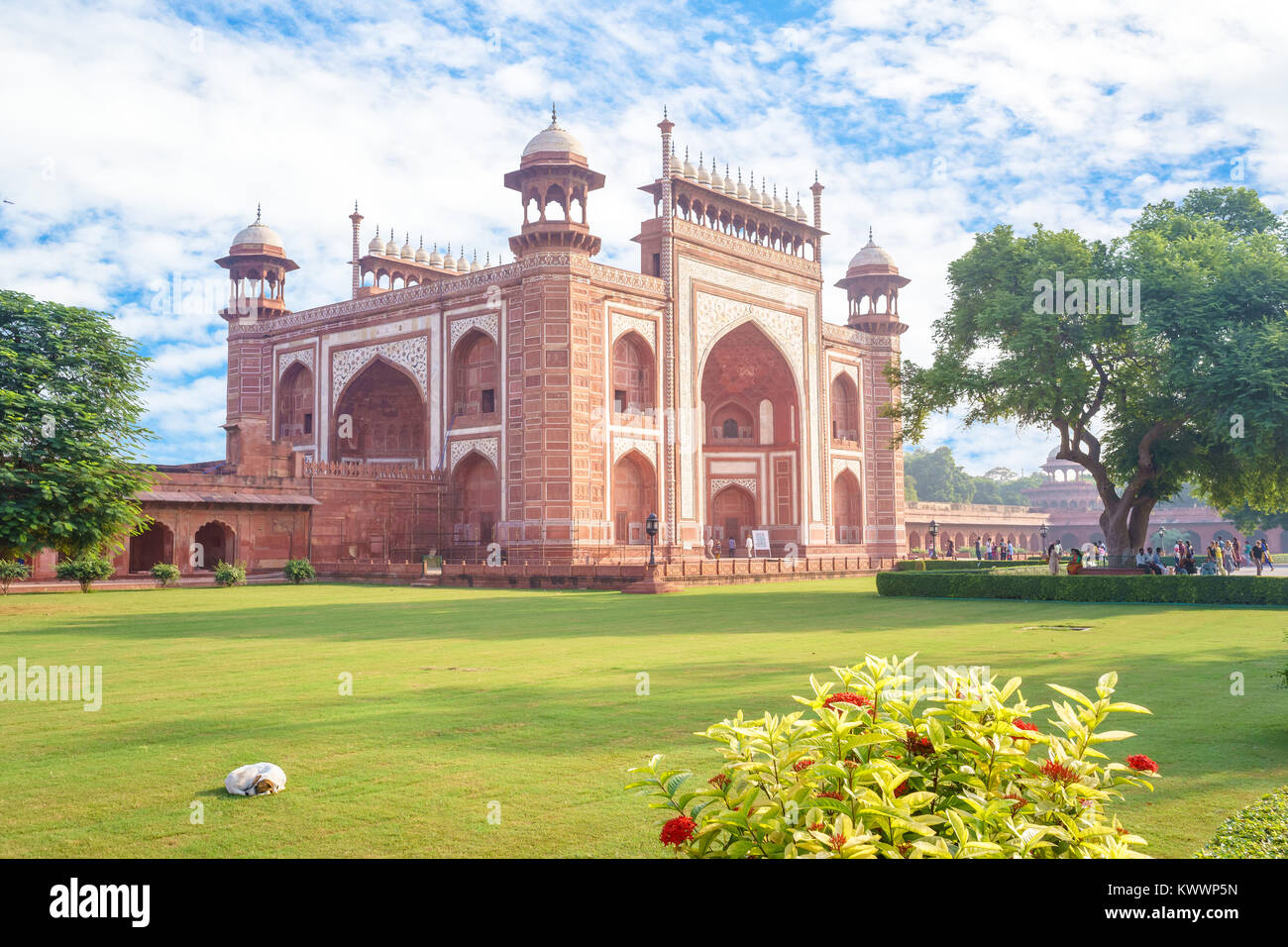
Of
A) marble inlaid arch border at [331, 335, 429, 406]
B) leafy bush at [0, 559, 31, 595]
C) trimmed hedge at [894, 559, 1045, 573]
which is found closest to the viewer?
leafy bush at [0, 559, 31, 595]

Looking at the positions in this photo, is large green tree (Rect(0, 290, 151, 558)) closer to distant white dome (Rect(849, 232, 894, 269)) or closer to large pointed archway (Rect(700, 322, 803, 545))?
large pointed archway (Rect(700, 322, 803, 545))

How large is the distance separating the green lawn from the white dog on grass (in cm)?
9

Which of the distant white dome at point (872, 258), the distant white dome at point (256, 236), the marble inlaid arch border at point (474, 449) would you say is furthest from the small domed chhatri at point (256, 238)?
the distant white dome at point (872, 258)

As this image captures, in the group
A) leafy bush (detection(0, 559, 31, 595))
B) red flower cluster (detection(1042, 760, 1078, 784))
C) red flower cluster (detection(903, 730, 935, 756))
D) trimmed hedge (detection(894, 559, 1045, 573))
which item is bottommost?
trimmed hedge (detection(894, 559, 1045, 573))

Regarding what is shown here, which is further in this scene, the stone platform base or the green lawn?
the stone platform base

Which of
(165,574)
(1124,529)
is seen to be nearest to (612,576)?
(165,574)

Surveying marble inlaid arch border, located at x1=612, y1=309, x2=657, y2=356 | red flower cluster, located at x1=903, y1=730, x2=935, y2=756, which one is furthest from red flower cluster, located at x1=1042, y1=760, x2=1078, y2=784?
marble inlaid arch border, located at x1=612, y1=309, x2=657, y2=356

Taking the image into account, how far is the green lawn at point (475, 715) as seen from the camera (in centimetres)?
414

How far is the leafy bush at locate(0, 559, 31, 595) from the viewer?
21.8m

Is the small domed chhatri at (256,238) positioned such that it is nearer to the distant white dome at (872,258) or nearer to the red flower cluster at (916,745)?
the distant white dome at (872,258)

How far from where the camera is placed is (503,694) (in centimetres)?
754

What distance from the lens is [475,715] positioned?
6.68m
